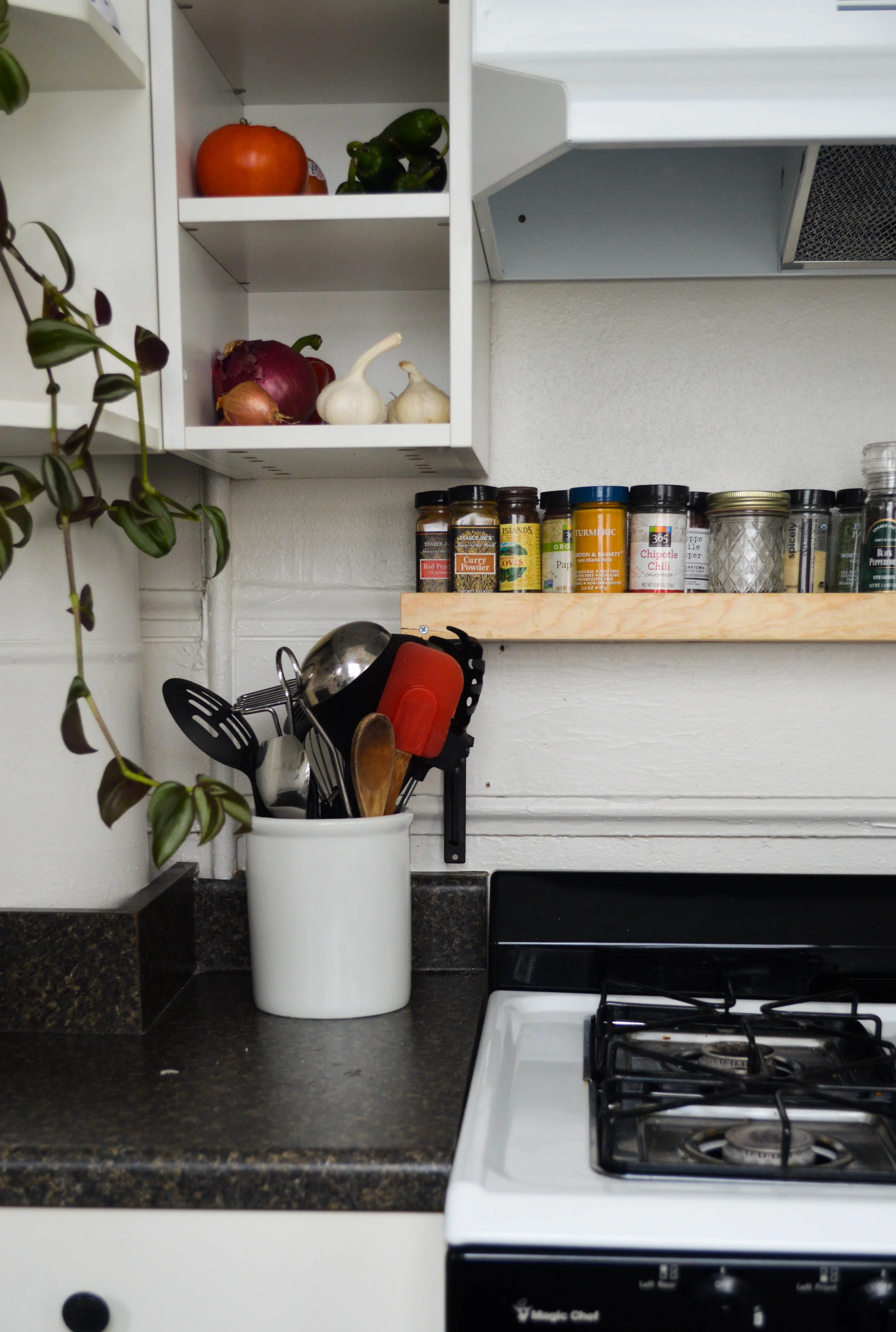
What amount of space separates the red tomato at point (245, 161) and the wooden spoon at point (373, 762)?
0.58 m

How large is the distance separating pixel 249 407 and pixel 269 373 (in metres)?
0.05

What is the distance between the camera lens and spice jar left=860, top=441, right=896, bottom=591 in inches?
47.7

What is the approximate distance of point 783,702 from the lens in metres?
1.40

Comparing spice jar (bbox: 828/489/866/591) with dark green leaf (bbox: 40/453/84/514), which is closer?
dark green leaf (bbox: 40/453/84/514)

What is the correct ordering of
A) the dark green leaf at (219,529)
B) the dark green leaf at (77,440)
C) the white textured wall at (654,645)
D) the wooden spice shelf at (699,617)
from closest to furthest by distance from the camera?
1. the dark green leaf at (77,440)
2. the dark green leaf at (219,529)
3. the wooden spice shelf at (699,617)
4. the white textured wall at (654,645)

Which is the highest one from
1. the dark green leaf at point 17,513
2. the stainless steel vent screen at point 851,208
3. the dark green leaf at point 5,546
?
the stainless steel vent screen at point 851,208

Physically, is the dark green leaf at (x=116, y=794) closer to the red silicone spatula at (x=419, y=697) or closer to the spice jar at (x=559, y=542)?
the red silicone spatula at (x=419, y=697)

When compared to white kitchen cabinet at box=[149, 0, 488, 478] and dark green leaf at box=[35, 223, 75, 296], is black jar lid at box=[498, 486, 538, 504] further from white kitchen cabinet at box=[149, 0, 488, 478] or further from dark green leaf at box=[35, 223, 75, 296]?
dark green leaf at box=[35, 223, 75, 296]

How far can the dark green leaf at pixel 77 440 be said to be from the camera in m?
0.99

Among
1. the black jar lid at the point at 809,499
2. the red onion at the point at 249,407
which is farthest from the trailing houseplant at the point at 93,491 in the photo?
the black jar lid at the point at 809,499

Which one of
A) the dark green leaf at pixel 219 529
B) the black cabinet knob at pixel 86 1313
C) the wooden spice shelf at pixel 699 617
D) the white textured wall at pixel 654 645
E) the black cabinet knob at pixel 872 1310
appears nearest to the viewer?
the black cabinet knob at pixel 872 1310

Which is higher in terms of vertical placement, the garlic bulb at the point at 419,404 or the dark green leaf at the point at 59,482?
the garlic bulb at the point at 419,404

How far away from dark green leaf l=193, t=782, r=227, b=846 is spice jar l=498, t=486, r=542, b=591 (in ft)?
1.59

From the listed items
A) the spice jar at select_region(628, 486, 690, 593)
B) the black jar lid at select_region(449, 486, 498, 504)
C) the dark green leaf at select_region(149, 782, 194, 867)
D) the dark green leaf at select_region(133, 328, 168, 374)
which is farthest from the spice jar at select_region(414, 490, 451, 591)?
the dark green leaf at select_region(149, 782, 194, 867)
